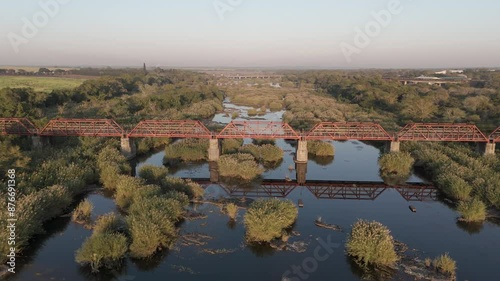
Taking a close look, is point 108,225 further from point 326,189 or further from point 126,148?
point 126,148

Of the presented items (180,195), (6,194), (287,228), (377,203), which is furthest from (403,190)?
(6,194)

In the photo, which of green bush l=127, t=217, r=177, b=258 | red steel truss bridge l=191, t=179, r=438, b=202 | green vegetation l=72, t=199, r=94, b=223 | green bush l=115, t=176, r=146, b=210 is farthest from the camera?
red steel truss bridge l=191, t=179, r=438, b=202

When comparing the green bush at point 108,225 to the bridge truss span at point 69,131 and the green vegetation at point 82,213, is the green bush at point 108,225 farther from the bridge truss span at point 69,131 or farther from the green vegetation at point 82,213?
the bridge truss span at point 69,131

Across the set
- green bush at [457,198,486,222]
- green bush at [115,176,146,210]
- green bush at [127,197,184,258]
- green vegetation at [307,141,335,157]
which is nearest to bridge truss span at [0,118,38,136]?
green bush at [115,176,146,210]

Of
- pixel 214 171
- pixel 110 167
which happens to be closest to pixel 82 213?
pixel 110 167

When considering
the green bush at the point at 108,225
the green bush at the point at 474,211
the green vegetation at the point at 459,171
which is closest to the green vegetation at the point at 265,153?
the green vegetation at the point at 459,171

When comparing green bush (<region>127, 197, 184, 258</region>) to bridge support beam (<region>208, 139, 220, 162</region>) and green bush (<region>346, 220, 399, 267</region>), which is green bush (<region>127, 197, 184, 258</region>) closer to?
green bush (<region>346, 220, 399, 267</region>)
